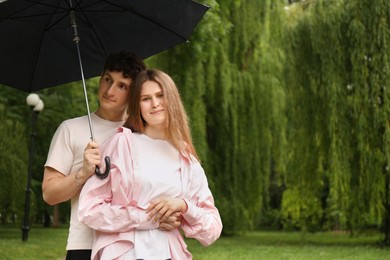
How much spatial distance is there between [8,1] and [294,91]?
11611mm

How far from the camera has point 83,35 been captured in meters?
3.74

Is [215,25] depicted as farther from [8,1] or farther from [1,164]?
[8,1]

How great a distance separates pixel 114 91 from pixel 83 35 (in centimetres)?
71

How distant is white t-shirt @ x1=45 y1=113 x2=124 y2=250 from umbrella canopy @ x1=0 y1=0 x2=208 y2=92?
0.60 metres

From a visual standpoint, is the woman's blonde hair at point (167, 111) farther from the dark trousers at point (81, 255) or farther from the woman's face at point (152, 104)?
the dark trousers at point (81, 255)

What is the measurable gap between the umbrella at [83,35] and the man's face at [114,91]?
18.5 inches

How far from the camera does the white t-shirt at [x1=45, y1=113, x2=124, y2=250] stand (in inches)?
119

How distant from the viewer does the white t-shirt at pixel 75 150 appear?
9.93 ft

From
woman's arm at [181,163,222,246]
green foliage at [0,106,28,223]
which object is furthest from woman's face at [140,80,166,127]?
green foliage at [0,106,28,223]

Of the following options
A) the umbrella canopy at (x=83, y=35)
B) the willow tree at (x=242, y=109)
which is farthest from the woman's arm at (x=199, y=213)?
the willow tree at (x=242, y=109)

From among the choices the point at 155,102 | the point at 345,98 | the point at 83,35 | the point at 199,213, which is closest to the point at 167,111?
the point at 155,102

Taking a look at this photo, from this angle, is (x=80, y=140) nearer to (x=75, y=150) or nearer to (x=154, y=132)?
(x=75, y=150)

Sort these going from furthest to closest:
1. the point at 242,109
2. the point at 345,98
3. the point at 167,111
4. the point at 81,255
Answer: the point at 242,109, the point at 345,98, the point at 81,255, the point at 167,111

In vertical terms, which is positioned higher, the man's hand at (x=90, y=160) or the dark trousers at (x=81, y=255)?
the man's hand at (x=90, y=160)
